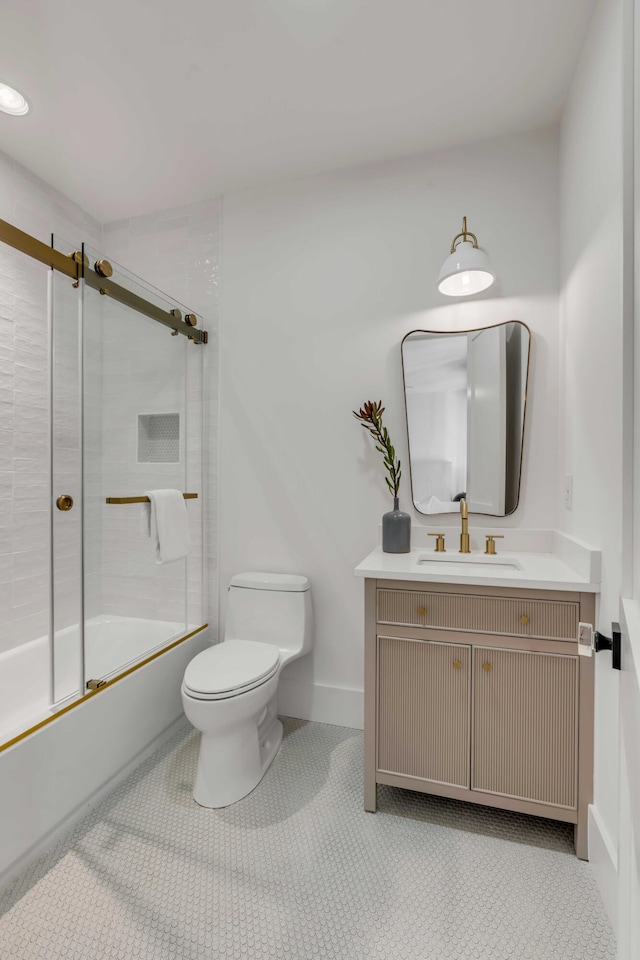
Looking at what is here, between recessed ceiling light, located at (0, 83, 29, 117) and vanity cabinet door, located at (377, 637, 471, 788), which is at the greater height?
recessed ceiling light, located at (0, 83, 29, 117)

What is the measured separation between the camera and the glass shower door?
1804 mm

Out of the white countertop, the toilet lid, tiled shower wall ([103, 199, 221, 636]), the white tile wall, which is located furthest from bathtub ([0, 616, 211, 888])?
the white countertop

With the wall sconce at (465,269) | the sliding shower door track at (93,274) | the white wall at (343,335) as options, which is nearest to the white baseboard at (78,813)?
the white wall at (343,335)

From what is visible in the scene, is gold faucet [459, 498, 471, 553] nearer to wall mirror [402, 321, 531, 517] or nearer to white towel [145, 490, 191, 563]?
wall mirror [402, 321, 531, 517]

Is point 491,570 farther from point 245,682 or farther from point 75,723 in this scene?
point 75,723

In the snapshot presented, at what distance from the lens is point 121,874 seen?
1.36m

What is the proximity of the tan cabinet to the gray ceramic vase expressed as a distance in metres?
0.33

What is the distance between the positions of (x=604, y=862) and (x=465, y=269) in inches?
75.7

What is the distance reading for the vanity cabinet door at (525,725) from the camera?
1.42m

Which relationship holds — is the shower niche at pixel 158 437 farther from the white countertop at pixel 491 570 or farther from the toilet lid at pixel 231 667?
the white countertop at pixel 491 570

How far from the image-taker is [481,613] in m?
1.51

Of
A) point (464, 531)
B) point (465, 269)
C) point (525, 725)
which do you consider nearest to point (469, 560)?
point (464, 531)

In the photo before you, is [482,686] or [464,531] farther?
[464,531]

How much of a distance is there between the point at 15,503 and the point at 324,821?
178 cm
